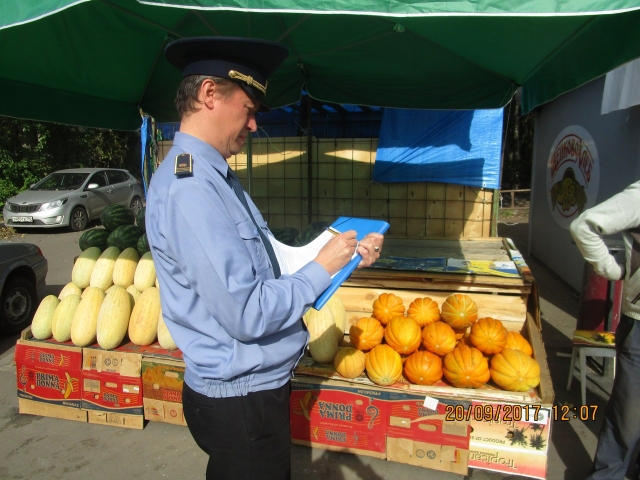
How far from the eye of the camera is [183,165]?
126cm

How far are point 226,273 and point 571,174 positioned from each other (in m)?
6.97

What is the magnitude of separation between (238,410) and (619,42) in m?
2.57

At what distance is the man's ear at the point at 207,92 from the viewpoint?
52.1 inches

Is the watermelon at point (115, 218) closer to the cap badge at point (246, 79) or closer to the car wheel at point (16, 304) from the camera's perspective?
the car wheel at point (16, 304)

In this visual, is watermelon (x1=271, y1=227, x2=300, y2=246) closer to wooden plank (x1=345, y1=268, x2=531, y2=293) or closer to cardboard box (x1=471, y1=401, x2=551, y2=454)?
wooden plank (x1=345, y1=268, x2=531, y2=293)

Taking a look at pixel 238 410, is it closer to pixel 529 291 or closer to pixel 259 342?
pixel 259 342

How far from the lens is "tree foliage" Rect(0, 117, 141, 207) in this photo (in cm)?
1481

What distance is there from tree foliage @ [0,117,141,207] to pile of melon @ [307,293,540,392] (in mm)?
15899

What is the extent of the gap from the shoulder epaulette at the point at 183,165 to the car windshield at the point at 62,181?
1354cm

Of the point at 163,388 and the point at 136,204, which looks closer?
the point at 163,388

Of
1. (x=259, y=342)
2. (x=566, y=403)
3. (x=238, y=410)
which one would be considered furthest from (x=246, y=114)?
(x=566, y=403)

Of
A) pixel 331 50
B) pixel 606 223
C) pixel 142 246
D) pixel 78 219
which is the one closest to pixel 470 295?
pixel 606 223

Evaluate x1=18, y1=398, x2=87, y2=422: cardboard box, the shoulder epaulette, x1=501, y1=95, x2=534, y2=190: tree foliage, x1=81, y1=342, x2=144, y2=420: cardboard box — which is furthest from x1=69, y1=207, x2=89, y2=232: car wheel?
x1=501, y1=95, x2=534, y2=190: tree foliage

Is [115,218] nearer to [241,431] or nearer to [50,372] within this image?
[50,372]
